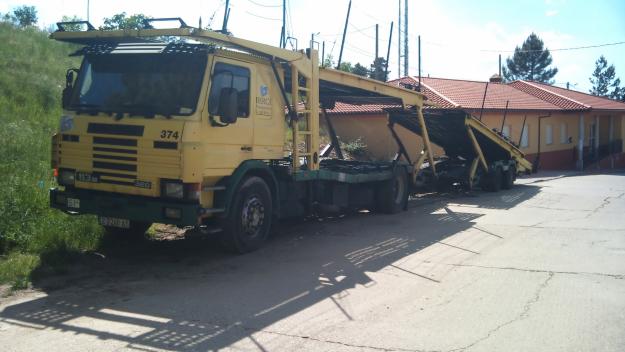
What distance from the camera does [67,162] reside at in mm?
8164

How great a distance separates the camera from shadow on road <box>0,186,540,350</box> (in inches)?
217

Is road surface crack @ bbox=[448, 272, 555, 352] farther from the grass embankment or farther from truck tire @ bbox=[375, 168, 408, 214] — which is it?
truck tire @ bbox=[375, 168, 408, 214]

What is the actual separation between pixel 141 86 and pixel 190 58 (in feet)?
2.45

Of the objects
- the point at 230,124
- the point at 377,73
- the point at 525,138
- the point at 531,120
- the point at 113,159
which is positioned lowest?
the point at 113,159

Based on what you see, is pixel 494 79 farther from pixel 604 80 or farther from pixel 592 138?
pixel 604 80

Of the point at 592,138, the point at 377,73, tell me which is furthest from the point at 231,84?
the point at 592,138

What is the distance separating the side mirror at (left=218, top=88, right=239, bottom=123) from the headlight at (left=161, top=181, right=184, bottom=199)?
1052 mm

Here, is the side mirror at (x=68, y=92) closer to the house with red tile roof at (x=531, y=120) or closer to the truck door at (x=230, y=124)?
the truck door at (x=230, y=124)

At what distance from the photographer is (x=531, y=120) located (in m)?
30.2

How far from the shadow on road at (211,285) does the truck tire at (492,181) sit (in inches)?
288

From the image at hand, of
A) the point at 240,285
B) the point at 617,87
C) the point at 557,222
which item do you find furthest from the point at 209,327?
the point at 617,87

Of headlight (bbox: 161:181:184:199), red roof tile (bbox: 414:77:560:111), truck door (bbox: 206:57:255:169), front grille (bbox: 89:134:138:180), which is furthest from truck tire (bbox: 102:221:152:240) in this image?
red roof tile (bbox: 414:77:560:111)

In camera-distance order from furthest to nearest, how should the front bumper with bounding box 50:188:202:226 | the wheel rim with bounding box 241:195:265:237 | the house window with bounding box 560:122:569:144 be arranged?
the house window with bounding box 560:122:569:144
the wheel rim with bounding box 241:195:265:237
the front bumper with bounding box 50:188:202:226

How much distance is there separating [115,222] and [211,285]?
69.6 inches
